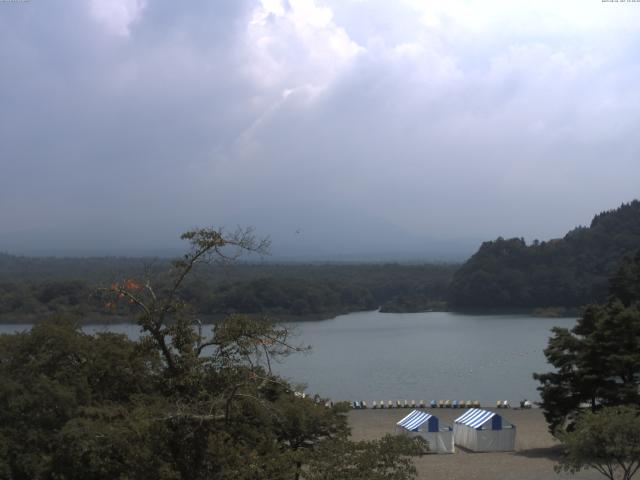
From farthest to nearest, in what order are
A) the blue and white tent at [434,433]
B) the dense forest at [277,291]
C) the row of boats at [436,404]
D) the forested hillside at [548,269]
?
the forested hillside at [548,269], the dense forest at [277,291], the row of boats at [436,404], the blue and white tent at [434,433]

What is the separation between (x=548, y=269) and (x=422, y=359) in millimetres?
31783

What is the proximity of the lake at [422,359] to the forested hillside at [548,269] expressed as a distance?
26.8ft

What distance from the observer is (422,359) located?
33.1 m

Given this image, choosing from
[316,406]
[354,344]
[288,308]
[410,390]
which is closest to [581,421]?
[316,406]

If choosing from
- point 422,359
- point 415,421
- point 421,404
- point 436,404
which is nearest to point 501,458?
point 415,421

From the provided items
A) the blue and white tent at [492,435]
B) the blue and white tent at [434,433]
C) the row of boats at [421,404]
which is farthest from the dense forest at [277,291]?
the blue and white tent at [492,435]

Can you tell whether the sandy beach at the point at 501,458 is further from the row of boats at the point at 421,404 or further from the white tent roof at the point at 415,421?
the row of boats at the point at 421,404

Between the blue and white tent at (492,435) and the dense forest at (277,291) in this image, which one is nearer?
the blue and white tent at (492,435)

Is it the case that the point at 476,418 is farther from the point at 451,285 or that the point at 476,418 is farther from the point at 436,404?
the point at 451,285

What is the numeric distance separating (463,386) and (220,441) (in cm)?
2108

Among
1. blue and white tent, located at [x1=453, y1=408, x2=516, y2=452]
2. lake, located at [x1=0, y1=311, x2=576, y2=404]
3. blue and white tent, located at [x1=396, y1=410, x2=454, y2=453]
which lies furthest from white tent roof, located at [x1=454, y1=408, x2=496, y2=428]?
lake, located at [x1=0, y1=311, x2=576, y2=404]

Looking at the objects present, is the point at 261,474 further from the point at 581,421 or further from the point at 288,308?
the point at 288,308

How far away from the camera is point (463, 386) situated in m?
26.2

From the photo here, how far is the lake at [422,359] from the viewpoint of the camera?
83.7 feet
